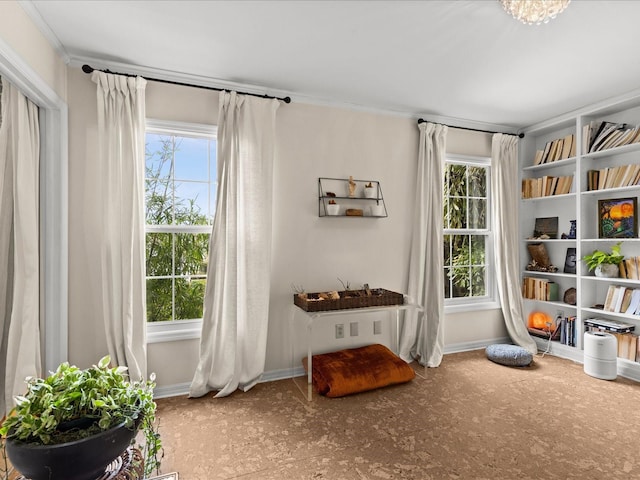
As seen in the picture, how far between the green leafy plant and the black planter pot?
411 centimetres

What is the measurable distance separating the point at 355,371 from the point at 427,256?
1.45 meters

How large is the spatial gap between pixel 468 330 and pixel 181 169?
11.5 feet

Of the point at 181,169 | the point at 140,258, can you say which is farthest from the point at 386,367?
the point at 181,169

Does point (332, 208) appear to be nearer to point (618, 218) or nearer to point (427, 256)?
point (427, 256)

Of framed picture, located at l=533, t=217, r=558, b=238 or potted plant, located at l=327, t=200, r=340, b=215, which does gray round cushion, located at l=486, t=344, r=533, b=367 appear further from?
potted plant, located at l=327, t=200, r=340, b=215

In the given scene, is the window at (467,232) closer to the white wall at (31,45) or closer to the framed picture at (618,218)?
the framed picture at (618,218)

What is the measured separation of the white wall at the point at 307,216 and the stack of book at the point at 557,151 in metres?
0.63

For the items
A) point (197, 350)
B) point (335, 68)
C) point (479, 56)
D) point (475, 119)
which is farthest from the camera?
point (475, 119)

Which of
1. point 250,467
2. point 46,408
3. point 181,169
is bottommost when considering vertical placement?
point 250,467

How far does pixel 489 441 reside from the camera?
218cm

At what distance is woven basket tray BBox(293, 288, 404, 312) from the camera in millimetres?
2832

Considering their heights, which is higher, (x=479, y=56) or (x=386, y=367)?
(x=479, y=56)

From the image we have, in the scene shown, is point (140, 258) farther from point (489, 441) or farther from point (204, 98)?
point (489, 441)

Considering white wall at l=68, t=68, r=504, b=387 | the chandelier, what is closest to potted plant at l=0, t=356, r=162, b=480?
white wall at l=68, t=68, r=504, b=387
